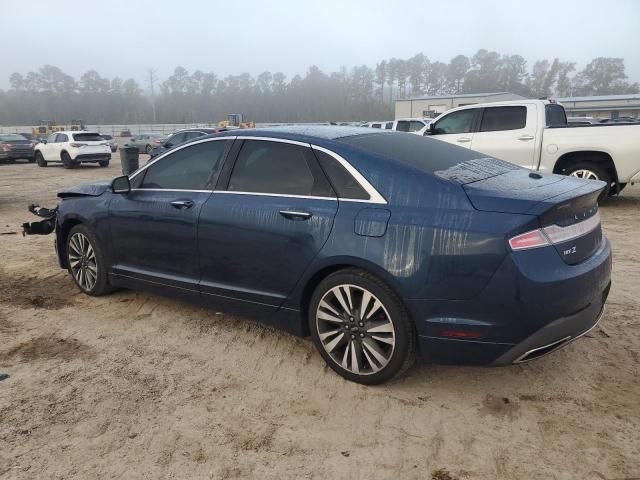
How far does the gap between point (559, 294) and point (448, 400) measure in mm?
915

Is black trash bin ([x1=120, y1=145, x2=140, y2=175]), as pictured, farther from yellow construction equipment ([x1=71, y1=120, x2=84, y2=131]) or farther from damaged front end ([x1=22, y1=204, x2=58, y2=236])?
yellow construction equipment ([x1=71, y1=120, x2=84, y2=131])

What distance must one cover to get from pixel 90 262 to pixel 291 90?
130 m

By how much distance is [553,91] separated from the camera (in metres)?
109

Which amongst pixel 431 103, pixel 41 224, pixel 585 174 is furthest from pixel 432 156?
pixel 431 103

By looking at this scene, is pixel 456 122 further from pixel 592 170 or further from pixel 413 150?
pixel 413 150

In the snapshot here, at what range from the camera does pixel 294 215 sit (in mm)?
3389

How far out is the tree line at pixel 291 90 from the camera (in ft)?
355

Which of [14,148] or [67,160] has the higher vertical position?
[14,148]

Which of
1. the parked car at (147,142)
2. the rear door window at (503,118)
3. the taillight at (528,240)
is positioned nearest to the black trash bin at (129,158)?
the rear door window at (503,118)

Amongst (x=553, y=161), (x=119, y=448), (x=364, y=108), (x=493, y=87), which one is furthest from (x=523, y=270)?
(x=493, y=87)

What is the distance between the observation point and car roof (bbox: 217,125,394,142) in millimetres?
3633

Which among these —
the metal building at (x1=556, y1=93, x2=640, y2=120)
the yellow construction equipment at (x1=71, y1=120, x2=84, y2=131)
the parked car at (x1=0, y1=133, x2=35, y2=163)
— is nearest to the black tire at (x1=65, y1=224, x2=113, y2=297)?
the parked car at (x1=0, y1=133, x2=35, y2=163)

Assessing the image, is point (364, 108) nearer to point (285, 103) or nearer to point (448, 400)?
point (285, 103)

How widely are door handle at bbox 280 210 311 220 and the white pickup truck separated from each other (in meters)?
6.65
